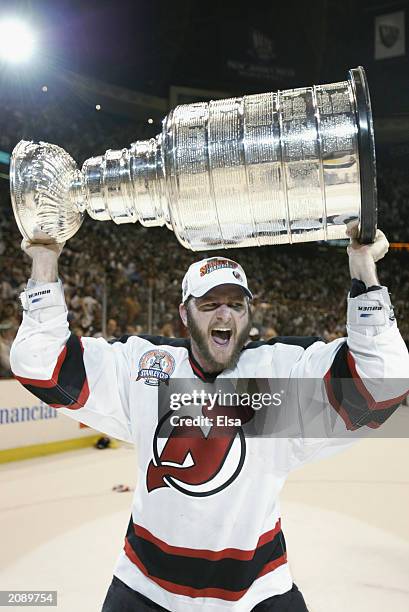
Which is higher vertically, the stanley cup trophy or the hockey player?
the stanley cup trophy

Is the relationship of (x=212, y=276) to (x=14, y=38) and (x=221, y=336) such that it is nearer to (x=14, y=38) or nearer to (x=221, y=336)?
(x=221, y=336)

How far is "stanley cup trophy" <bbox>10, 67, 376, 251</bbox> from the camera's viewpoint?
3.37ft

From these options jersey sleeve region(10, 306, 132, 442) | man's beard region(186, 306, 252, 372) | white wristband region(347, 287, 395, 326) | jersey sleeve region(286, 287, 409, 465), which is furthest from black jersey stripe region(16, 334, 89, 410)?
white wristband region(347, 287, 395, 326)

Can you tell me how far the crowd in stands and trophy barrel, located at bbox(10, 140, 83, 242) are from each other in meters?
2.92

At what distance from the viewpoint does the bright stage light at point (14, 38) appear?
753 centimetres

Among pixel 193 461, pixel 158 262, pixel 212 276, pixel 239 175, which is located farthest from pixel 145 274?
pixel 239 175

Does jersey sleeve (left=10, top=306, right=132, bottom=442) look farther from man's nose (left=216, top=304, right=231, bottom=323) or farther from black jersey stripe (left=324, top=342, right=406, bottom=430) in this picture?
black jersey stripe (left=324, top=342, right=406, bottom=430)

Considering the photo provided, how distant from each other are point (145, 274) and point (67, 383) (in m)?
9.87

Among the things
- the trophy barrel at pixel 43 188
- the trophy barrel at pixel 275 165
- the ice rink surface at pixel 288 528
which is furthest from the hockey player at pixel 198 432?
the ice rink surface at pixel 288 528

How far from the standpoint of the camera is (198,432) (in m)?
1.51

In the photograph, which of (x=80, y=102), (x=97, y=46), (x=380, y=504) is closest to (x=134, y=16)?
(x=97, y=46)

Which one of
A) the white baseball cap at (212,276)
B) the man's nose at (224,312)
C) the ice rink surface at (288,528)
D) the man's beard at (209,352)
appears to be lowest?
the ice rink surface at (288,528)

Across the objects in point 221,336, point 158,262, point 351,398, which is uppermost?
point 158,262

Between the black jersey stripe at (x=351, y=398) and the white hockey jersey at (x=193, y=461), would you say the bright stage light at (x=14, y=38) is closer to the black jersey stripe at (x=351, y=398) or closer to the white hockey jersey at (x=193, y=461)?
the white hockey jersey at (x=193, y=461)
